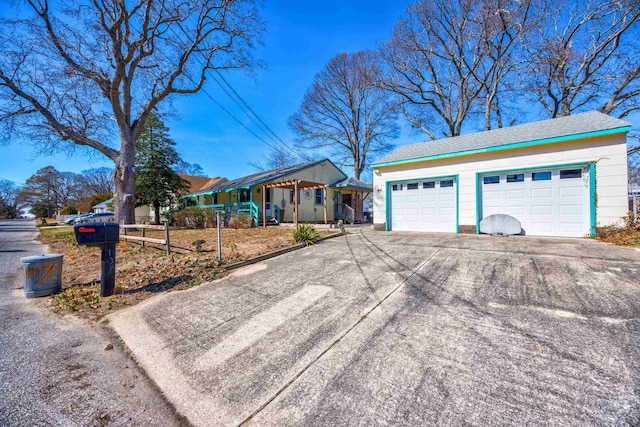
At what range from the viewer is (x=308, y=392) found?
1.84 m

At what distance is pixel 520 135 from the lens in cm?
836

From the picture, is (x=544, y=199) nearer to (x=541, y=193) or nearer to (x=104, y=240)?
(x=541, y=193)

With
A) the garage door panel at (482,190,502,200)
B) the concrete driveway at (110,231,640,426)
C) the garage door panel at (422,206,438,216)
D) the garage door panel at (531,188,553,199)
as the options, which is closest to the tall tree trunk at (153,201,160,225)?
the concrete driveway at (110,231,640,426)

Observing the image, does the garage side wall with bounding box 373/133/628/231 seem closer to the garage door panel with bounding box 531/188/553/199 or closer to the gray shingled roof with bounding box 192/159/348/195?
the garage door panel with bounding box 531/188/553/199

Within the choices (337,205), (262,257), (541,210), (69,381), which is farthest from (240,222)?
(541,210)

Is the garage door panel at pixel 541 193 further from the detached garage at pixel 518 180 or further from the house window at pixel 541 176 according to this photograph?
the house window at pixel 541 176

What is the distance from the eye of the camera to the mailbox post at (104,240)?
3764 millimetres

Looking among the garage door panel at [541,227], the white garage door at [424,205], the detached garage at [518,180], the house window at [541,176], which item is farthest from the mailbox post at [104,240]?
the house window at [541,176]

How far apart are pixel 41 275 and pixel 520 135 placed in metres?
12.4

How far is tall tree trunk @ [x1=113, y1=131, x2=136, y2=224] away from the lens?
11.6 m

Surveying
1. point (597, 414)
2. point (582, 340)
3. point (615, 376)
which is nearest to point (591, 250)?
point (582, 340)

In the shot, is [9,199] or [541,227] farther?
[9,199]

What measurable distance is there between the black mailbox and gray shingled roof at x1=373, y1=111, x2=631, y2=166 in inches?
342

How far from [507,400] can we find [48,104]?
58.9 ft
